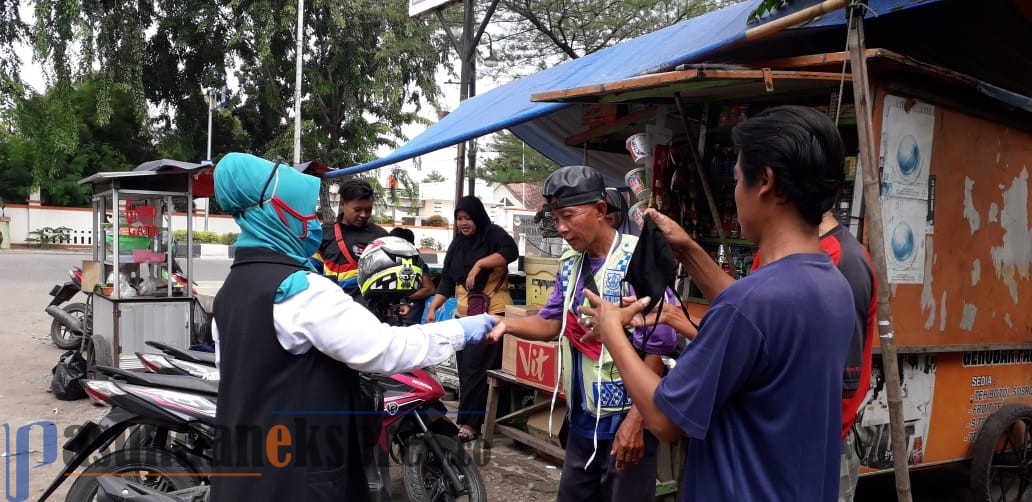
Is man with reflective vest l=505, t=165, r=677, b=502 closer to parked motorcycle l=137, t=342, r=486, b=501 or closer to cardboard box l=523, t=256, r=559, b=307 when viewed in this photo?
parked motorcycle l=137, t=342, r=486, b=501

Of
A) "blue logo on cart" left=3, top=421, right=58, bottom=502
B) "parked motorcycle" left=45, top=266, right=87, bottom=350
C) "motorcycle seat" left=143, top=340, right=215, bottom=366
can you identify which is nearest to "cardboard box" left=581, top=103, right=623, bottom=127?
"motorcycle seat" left=143, top=340, right=215, bottom=366

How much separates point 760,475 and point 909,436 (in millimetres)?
2871

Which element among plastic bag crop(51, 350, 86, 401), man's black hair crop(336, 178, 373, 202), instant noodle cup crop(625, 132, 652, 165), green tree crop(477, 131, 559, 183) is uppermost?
green tree crop(477, 131, 559, 183)

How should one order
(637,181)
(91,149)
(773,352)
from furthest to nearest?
(91,149), (637,181), (773,352)

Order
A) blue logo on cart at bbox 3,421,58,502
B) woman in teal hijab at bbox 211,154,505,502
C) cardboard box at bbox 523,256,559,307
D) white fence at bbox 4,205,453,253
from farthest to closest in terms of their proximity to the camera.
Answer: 1. white fence at bbox 4,205,453,253
2. cardboard box at bbox 523,256,559,307
3. blue logo on cart at bbox 3,421,58,502
4. woman in teal hijab at bbox 211,154,505,502

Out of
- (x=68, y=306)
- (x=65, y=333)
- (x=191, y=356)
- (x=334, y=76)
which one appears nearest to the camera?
(x=191, y=356)

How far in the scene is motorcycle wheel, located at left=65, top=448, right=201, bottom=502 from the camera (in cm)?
319

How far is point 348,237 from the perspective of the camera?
5422 mm

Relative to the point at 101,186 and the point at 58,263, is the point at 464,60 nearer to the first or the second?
the point at 101,186

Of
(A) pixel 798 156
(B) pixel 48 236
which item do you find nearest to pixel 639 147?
(A) pixel 798 156

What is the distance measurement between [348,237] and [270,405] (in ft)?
11.7

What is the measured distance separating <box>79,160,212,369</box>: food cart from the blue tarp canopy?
151cm

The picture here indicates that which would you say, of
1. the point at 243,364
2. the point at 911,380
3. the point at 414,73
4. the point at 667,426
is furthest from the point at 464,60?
the point at 414,73

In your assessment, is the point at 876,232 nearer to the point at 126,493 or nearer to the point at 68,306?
the point at 126,493
